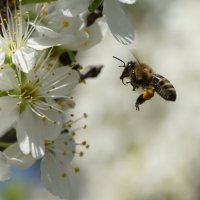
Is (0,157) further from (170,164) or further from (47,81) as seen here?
(170,164)

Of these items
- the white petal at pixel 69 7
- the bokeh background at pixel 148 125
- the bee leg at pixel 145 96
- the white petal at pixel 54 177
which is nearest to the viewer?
the white petal at pixel 69 7

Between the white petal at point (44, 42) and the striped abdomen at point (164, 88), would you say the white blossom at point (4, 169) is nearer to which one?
the white petal at point (44, 42)

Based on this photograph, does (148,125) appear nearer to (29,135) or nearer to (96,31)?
(96,31)

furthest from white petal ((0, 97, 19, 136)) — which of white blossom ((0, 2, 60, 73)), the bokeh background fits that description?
the bokeh background

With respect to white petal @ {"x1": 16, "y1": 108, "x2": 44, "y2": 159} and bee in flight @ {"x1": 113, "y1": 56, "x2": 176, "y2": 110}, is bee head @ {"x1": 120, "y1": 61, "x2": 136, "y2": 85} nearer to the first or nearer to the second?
bee in flight @ {"x1": 113, "y1": 56, "x2": 176, "y2": 110}

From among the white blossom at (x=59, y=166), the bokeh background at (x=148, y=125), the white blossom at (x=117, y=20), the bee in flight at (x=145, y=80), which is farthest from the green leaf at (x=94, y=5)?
the bokeh background at (x=148, y=125)
